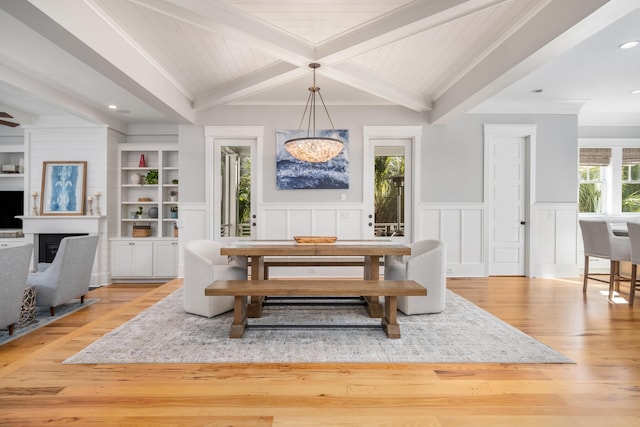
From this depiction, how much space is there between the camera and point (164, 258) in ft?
18.4

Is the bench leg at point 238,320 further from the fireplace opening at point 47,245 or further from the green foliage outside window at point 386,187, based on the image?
the fireplace opening at point 47,245

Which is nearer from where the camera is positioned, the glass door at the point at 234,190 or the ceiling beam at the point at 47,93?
the ceiling beam at the point at 47,93

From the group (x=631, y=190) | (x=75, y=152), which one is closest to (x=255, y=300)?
(x=75, y=152)

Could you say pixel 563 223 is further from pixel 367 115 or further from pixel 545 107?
pixel 367 115

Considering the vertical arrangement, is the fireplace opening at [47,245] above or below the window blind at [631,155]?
below

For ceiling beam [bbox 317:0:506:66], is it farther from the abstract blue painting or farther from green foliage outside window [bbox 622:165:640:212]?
green foliage outside window [bbox 622:165:640:212]

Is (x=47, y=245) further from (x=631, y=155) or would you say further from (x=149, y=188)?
(x=631, y=155)

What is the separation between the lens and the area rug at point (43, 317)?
301cm

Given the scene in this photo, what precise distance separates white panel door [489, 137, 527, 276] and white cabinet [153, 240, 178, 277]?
16.7ft

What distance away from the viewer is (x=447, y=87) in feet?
14.6

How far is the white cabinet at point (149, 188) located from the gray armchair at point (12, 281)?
2.79m

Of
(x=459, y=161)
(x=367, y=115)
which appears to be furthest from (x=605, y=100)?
(x=367, y=115)

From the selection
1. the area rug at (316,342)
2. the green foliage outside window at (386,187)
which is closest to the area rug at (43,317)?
the area rug at (316,342)

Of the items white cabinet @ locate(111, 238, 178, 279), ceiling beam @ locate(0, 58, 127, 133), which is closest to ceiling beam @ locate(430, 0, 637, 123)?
white cabinet @ locate(111, 238, 178, 279)
